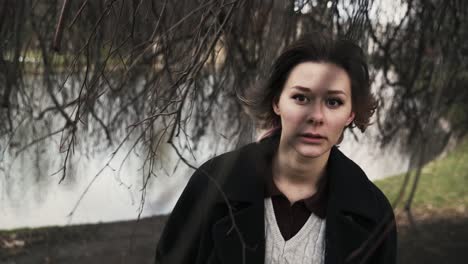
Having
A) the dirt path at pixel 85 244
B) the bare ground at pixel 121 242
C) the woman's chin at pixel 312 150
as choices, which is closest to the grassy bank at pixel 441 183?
the bare ground at pixel 121 242

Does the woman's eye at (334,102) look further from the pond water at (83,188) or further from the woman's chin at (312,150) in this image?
the pond water at (83,188)

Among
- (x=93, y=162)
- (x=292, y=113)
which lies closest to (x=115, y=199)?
(x=93, y=162)

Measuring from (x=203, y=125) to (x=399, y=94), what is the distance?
0.84 meters

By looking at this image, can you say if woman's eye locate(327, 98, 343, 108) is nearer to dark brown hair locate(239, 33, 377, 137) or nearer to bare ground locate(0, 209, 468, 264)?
dark brown hair locate(239, 33, 377, 137)

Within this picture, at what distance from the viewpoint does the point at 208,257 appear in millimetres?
1327

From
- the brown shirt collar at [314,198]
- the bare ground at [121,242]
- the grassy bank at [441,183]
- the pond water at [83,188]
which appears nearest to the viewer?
the brown shirt collar at [314,198]

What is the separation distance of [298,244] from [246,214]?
128 millimetres

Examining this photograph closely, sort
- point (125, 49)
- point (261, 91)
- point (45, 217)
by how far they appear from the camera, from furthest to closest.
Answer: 1. point (45, 217)
2. point (125, 49)
3. point (261, 91)

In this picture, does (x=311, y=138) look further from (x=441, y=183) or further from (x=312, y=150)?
(x=441, y=183)

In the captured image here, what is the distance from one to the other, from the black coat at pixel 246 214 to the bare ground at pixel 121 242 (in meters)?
1.35

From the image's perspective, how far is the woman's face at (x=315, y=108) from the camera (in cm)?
119

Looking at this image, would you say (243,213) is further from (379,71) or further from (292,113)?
(379,71)

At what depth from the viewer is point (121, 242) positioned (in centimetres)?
295

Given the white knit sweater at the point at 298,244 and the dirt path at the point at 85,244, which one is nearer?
the white knit sweater at the point at 298,244
